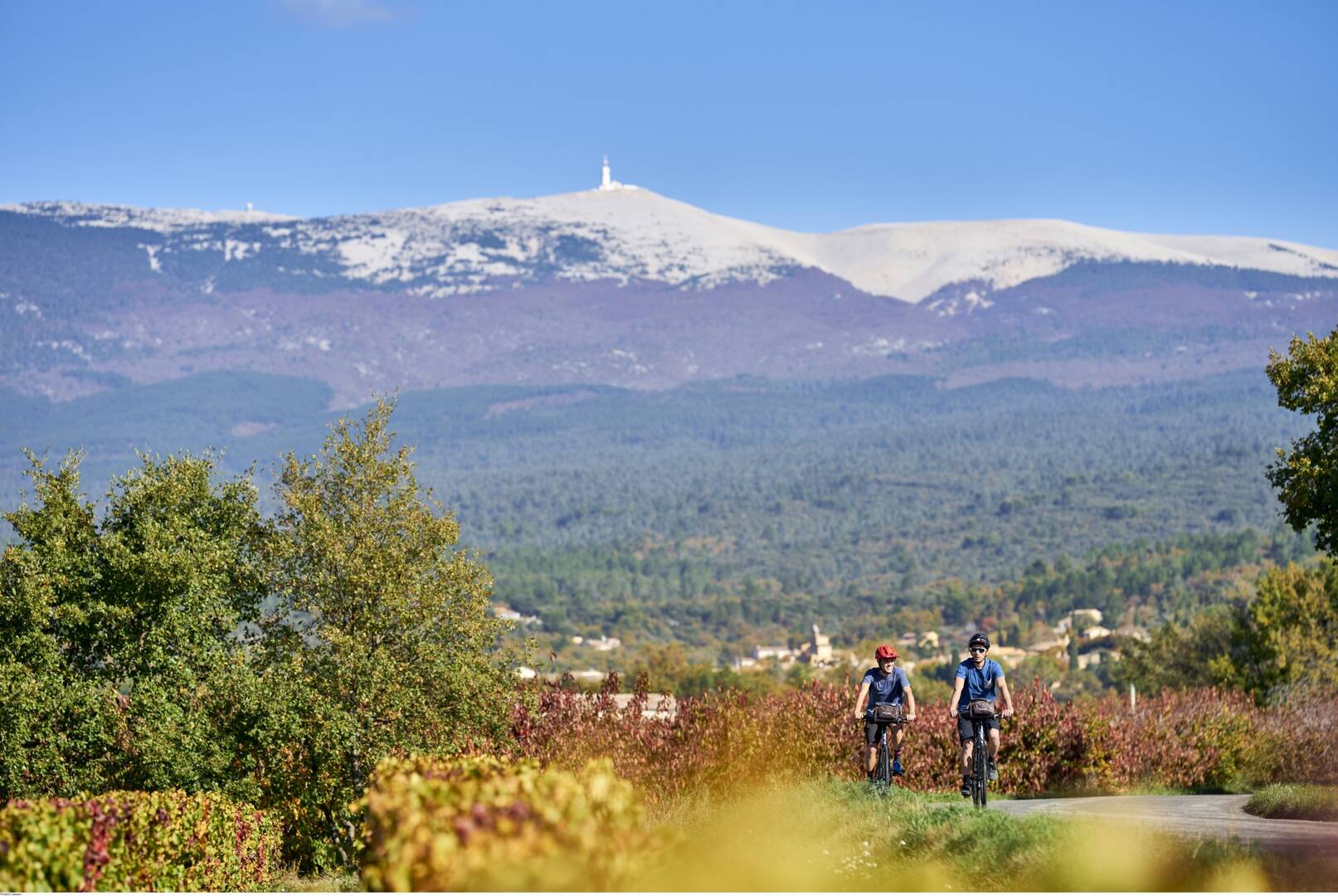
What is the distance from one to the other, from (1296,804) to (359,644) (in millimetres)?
11372

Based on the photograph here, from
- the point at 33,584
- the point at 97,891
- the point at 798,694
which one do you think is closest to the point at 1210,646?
the point at 798,694

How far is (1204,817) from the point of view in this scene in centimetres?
1695

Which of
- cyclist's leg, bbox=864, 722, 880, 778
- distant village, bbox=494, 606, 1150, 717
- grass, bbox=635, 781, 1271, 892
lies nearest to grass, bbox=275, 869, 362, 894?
grass, bbox=635, 781, 1271, 892

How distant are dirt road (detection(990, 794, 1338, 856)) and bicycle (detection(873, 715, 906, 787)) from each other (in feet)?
4.15

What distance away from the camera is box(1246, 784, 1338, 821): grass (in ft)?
57.1

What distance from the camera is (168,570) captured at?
19.5 m

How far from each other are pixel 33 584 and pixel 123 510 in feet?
6.60

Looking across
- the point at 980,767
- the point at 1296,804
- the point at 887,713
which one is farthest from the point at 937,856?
the point at 1296,804

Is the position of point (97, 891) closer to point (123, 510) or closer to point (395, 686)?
point (395, 686)

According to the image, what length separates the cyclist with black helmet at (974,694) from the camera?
16328mm

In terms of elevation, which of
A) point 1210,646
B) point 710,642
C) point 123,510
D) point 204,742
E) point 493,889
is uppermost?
point 123,510

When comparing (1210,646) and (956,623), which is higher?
(1210,646)

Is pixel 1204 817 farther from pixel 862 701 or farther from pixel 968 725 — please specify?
pixel 862 701

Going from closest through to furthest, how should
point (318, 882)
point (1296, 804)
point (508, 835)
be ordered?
1. point (508, 835)
2. point (1296, 804)
3. point (318, 882)
